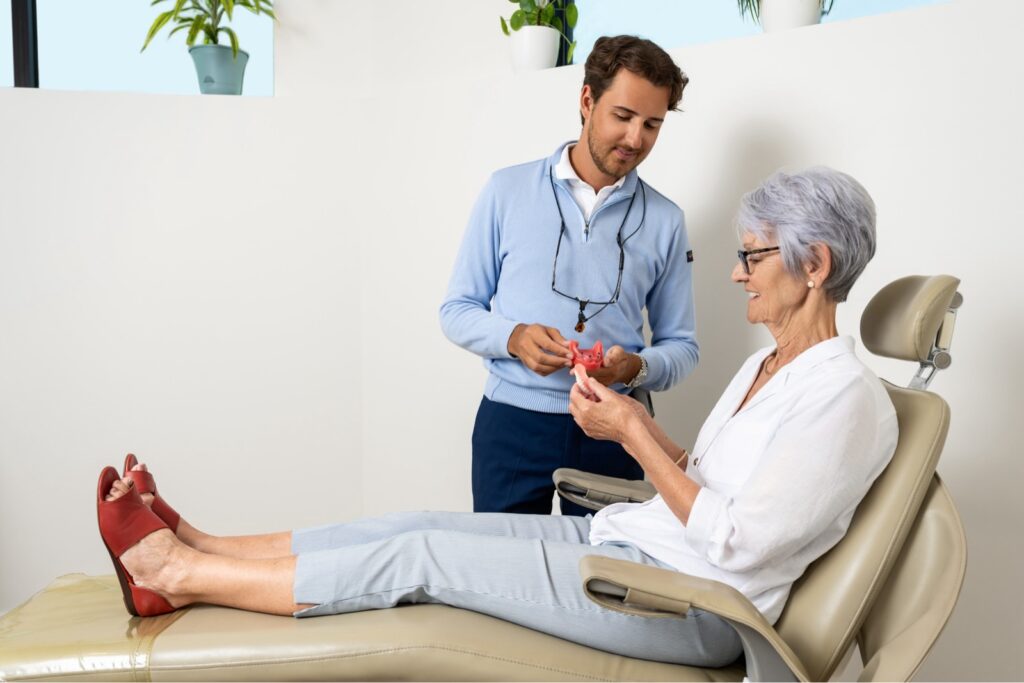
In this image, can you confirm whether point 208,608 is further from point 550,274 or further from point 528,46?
point 528,46

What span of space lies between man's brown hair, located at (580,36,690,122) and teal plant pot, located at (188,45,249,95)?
5.91 ft

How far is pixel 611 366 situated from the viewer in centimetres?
219

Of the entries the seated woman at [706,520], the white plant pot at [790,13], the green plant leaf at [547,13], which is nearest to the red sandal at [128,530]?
the seated woman at [706,520]

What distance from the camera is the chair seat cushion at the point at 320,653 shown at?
5.08ft

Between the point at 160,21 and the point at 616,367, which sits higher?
the point at 160,21

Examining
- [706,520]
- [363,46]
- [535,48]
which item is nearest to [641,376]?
[706,520]

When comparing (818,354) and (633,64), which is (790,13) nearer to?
(633,64)

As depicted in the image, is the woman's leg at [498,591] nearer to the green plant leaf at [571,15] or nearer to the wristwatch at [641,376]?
the wristwatch at [641,376]

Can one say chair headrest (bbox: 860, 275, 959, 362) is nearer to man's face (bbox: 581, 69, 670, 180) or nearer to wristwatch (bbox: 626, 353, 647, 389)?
wristwatch (bbox: 626, 353, 647, 389)

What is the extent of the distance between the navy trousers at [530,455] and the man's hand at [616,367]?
18 centimetres

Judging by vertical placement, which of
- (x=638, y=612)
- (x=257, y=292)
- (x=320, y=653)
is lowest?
(x=320, y=653)

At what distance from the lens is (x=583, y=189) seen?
244cm

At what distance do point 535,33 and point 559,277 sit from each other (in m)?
1.27

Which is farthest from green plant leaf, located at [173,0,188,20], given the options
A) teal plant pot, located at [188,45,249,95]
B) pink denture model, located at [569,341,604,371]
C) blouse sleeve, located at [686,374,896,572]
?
blouse sleeve, located at [686,374,896,572]
